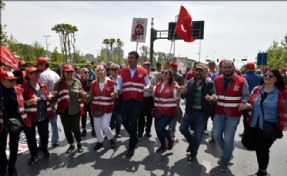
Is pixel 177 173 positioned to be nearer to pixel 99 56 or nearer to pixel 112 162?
pixel 112 162

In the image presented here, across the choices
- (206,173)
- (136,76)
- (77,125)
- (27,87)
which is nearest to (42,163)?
(77,125)

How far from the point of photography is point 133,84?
5.32 m

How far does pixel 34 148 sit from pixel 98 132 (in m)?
1.31

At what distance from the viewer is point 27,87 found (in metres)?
4.54

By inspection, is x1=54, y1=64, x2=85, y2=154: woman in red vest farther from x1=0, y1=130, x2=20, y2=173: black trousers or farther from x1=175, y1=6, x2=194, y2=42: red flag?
x1=175, y1=6, x2=194, y2=42: red flag

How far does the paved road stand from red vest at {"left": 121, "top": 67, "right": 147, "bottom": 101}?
4.13ft

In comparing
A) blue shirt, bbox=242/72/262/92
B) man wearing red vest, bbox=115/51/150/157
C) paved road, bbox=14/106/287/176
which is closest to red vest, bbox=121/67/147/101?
man wearing red vest, bbox=115/51/150/157

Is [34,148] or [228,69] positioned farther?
[34,148]

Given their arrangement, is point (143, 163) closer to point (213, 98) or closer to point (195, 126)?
point (195, 126)

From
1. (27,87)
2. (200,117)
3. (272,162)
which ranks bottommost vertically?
(272,162)

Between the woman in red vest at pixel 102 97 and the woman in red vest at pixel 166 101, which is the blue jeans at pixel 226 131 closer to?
the woman in red vest at pixel 166 101

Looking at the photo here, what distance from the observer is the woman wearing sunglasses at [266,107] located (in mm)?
3957

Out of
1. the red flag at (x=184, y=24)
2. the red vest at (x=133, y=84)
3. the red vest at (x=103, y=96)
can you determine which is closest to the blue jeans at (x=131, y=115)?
the red vest at (x=133, y=84)

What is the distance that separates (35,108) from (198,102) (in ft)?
9.80
